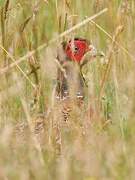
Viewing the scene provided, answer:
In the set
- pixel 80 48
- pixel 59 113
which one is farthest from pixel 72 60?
pixel 59 113

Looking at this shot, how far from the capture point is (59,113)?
3750 millimetres

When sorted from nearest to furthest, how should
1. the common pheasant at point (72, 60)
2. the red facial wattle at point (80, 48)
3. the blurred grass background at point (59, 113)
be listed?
the blurred grass background at point (59, 113) < the common pheasant at point (72, 60) < the red facial wattle at point (80, 48)

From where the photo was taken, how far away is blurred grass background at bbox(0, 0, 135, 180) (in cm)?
296

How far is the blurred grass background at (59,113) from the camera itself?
9.71 feet

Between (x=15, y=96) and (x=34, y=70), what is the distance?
1.11ft

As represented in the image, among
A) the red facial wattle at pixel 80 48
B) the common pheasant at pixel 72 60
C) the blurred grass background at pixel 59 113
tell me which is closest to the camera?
the blurred grass background at pixel 59 113

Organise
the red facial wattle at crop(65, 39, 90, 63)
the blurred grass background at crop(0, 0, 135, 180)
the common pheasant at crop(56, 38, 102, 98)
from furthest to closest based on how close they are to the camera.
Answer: the red facial wattle at crop(65, 39, 90, 63) → the common pheasant at crop(56, 38, 102, 98) → the blurred grass background at crop(0, 0, 135, 180)

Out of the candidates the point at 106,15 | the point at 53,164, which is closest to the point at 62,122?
the point at 53,164

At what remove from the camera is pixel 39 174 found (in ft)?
9.36

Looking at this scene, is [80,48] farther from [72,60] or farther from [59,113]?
[59,113]

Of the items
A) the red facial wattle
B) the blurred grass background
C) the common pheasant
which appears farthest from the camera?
the red facial wattle

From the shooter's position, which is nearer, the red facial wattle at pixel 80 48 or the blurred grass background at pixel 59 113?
the blurred grass background at pixel 59 113

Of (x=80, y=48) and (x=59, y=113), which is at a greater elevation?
(x=80, y=48)

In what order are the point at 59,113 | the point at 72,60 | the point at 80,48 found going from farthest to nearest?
the point at 80,48, the point at 72,60, the point at 59,113
